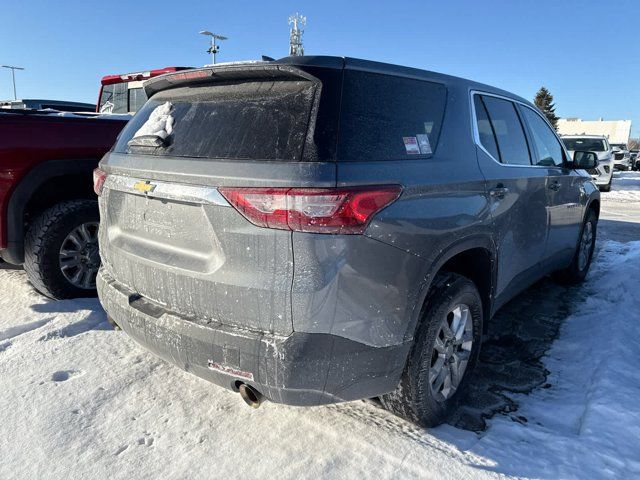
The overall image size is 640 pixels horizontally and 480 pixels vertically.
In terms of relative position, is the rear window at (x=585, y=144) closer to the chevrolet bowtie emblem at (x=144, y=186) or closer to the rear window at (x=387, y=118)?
the rear window at (x=387, y=118)

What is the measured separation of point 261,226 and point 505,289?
2.07 meters

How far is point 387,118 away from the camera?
2.29m

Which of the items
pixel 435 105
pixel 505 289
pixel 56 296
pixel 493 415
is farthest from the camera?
pixel 56 296

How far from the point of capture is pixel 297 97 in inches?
83.7

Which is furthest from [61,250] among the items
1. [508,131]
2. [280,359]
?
[508,131]

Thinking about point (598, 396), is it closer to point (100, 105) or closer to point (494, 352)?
point (494, 352)

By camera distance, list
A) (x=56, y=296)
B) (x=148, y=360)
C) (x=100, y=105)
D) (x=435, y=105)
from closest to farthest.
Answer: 1. (x=435, y=105)
2. (x=148, y=360)
3. (x=56, y=296)
4. (x=100, y=105)

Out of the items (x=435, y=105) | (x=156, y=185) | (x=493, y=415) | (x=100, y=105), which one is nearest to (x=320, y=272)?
(x=156, y=185)

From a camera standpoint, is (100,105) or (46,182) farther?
(100,105)

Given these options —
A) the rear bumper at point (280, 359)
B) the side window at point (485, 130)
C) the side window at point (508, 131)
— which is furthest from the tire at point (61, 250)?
the side window at point (508, 131)

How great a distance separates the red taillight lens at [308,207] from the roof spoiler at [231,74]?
53 cm

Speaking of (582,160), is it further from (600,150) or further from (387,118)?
(600,150)

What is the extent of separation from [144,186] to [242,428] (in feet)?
4.18

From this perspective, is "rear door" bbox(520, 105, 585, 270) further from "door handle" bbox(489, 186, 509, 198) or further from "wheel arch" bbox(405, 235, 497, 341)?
"wheel arch" bbox(405, 235, 497, 341)
